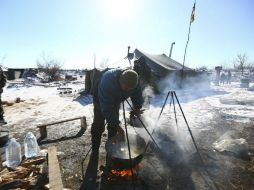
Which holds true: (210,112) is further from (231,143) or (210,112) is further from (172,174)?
(172,174)

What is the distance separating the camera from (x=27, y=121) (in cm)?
816

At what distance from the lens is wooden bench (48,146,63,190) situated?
3.50 meters

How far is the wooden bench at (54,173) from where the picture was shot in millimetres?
3501

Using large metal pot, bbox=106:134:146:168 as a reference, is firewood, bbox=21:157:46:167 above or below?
below

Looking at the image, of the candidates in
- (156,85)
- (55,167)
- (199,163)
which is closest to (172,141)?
(199,163)

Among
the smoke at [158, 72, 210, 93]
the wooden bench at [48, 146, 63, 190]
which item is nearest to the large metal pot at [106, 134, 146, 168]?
the wooden bench at [48, 146, 63, 190]

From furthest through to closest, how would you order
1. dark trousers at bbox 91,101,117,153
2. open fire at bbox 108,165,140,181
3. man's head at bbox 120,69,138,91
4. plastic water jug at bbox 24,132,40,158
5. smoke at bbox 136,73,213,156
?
smoke at bbox 136,73,213,156
plastic water jug at bbox 24,132,40,158
dark trousers at bbox 91,101,117,153
open fire at bbox 108,165,140,181
man's head at bbox 120,69,138,91

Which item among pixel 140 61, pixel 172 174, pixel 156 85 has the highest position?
pixel 140 61

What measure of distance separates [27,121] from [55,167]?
15.4 ft

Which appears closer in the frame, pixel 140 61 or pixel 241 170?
pixel 241 170

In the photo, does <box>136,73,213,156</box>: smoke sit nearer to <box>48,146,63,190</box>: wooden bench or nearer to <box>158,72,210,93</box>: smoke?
<box>158,72,210,93</box>: smoke

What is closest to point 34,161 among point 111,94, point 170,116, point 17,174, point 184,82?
point 17,174

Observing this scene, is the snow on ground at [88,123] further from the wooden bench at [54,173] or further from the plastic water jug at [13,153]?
the plastic water jug at [13,153]

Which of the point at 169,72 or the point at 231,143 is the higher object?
the point at 169,72
